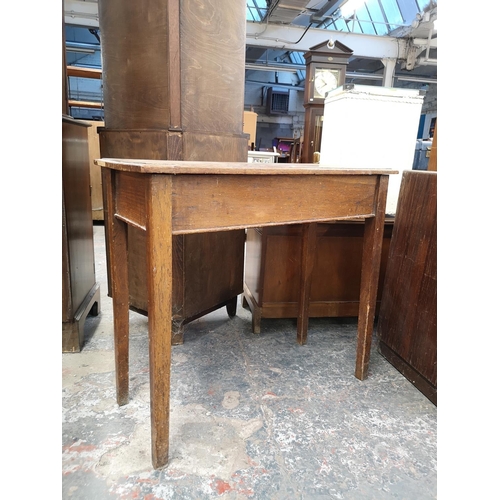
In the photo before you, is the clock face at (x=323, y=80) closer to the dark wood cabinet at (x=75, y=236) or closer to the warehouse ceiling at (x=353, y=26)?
the warehouse ceiling at (x=353, y=26)

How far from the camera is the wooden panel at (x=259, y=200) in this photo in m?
1.00

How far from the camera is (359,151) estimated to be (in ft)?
6.73

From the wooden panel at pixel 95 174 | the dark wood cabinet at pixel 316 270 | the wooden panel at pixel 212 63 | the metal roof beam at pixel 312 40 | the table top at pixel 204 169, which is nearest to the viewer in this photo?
the table top at pixel 204 169

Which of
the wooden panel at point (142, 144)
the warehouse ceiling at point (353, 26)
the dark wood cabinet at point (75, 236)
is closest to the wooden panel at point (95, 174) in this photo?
the warehouse ceiling at point (353, 26)

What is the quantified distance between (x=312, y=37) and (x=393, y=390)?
6.84 meters

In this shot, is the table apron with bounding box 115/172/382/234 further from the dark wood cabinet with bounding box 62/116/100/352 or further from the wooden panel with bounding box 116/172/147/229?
the dark wood cabinet with bounding box 62/116/100/352

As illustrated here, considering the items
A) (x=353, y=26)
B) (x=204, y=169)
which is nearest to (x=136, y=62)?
(x=204, y=169)

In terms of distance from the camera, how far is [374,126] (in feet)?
6.59

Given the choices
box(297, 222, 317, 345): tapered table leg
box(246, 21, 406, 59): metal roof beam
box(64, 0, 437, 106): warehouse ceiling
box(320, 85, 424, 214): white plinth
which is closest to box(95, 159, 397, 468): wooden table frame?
box(297, 222, 317, 345): tapered table leg

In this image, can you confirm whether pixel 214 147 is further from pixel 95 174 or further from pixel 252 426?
pixel 95 174

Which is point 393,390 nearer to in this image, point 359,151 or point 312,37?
point 359,151

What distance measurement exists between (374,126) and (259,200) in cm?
121

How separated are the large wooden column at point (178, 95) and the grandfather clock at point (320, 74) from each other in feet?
9.28

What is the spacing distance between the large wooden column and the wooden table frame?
0.44m
